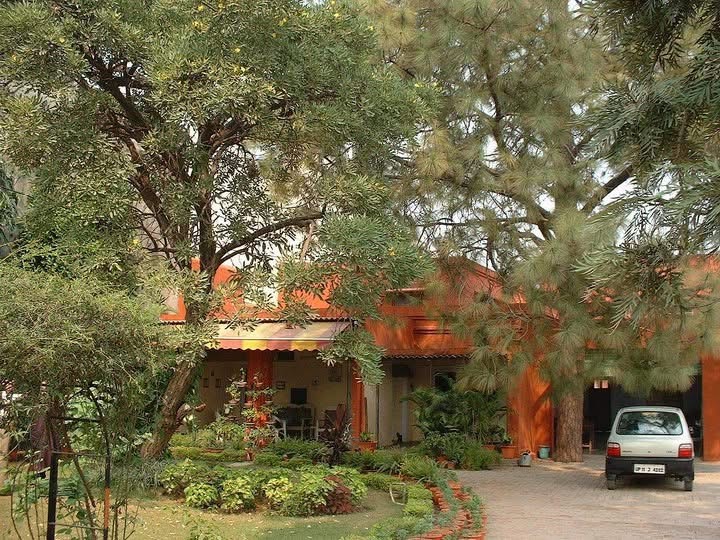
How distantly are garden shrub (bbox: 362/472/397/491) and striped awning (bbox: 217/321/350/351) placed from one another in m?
3.52

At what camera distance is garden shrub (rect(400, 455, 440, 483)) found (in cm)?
1184

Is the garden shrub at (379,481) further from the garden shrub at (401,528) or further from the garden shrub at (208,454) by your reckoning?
the garden shrub at (208,454)

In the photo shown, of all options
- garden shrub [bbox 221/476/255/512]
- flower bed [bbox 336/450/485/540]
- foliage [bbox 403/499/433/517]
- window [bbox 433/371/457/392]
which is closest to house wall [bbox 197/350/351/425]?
window [bbox 433/371/457/392]

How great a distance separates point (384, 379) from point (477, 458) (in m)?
4.08

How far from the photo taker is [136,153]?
33.0ft

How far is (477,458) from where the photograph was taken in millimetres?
16000

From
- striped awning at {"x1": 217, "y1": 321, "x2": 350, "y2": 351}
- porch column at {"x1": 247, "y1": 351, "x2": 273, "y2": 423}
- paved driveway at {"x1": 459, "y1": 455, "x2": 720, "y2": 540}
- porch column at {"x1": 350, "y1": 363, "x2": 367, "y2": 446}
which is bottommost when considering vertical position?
paved driveway at {"x1": 459, "y1": 455, "x2": 720, "y2": 540}

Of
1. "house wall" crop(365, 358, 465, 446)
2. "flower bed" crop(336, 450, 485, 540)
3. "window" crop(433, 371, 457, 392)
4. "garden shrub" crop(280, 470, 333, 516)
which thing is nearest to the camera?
"flower bed" crop(336, 450, 485, 540)

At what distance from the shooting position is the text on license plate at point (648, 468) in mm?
12883

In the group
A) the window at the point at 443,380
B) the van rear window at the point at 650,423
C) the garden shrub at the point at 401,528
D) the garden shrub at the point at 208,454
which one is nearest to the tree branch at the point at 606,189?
the van rear window at the point at 650,423

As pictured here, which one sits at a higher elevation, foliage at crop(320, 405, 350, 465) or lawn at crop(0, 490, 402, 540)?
foliage at crop(320, 405, 350, 465)

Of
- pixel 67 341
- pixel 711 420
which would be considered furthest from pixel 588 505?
pixel 67 341

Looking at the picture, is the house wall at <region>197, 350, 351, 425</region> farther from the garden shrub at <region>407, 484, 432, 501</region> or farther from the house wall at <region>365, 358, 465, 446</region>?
the garden shrub at <region>407, 484, 432, 501</region>

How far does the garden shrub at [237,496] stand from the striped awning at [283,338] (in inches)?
217
